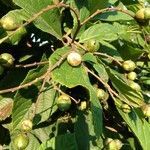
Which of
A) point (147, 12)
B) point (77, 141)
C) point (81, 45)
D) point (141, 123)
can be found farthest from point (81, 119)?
point (147, 12)

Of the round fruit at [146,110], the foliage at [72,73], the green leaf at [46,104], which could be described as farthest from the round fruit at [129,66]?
the green leaf at [46,104]

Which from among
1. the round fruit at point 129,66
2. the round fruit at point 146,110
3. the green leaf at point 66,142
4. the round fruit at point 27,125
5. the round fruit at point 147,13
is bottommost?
the green leaf at point 66,142

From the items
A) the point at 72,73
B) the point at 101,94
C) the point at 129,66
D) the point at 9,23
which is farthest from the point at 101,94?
the point at 9,23

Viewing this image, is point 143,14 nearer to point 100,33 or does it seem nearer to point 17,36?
point 100,33

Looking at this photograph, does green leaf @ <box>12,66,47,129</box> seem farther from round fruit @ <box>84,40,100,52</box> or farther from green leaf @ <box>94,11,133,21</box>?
green leaf @ <box>94,11,133,21</box>

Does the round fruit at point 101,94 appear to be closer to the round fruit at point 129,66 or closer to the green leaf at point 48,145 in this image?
the round fruit at point 129,66

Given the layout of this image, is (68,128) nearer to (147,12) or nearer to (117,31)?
(117,31)
